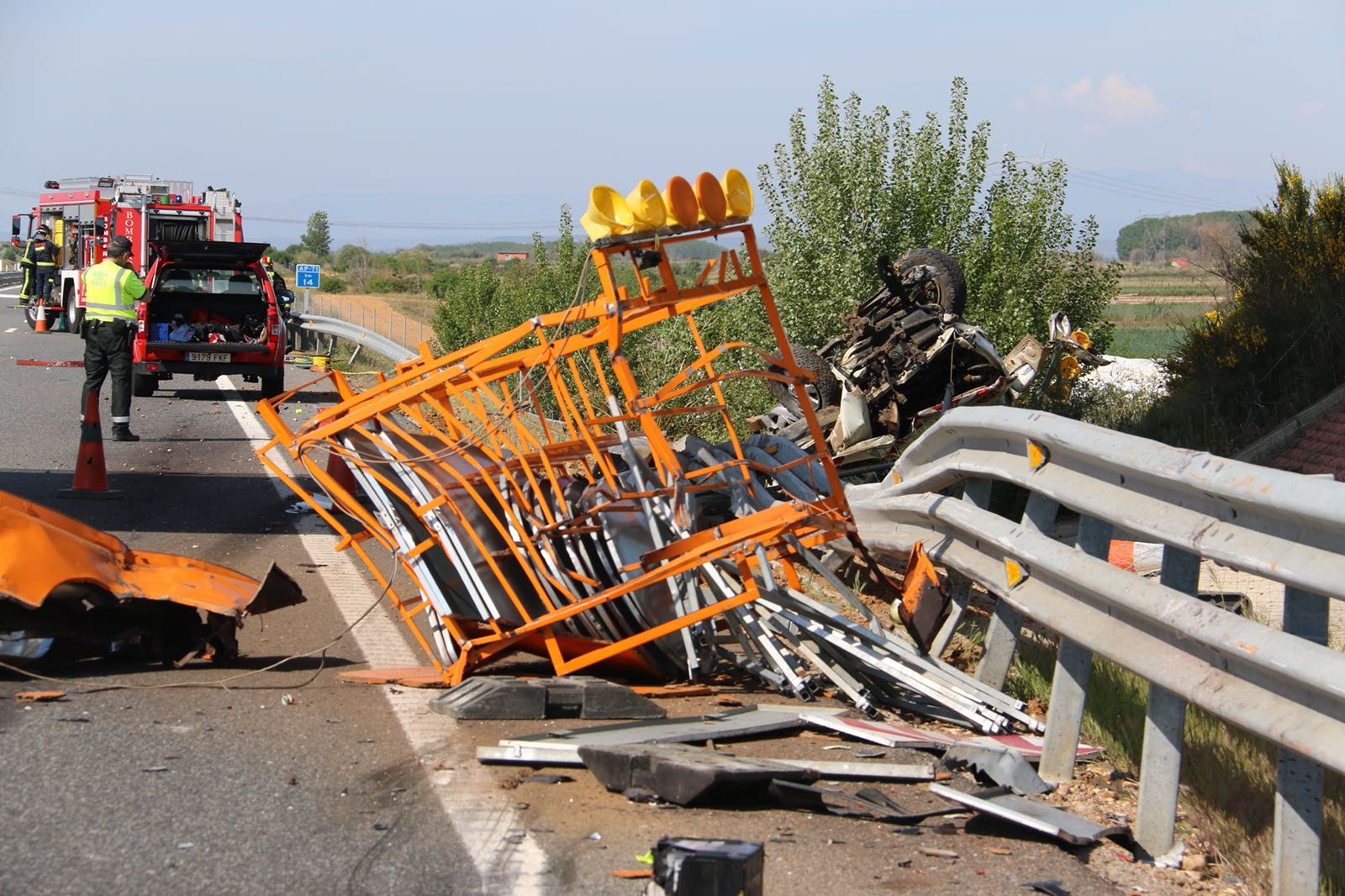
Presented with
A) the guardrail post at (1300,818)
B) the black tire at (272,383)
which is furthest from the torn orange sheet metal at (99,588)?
the black tire at (272,383)

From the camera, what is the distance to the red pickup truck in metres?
17.6

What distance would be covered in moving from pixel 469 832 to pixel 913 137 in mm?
11382

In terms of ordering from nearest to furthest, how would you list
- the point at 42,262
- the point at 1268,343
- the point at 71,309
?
1. the point at 1268,343
2. the point at 71,309
3. the point at 42,262

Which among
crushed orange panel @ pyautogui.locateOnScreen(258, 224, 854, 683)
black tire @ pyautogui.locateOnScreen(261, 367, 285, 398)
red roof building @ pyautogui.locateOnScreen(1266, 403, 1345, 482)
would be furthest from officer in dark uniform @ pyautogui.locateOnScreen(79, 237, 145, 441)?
red roof building @ pyautogui.locateOnScreen(1266, 403, 1345, 482)

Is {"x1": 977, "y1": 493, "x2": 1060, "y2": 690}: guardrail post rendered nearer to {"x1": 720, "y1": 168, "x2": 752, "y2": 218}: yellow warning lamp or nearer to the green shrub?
{"x1": 720, "y1": 168, "x2": 752, "y2": 218}: yellow warning lamp

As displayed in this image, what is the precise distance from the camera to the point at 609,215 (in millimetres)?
5141

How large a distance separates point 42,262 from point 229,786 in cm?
3132

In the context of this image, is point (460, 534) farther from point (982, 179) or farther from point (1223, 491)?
point (982, 179)

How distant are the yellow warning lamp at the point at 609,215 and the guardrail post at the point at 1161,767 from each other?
2374mm

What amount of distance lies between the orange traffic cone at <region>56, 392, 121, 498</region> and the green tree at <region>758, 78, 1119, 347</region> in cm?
682

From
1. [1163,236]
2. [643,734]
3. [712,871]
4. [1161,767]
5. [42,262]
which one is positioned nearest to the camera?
[712,871]

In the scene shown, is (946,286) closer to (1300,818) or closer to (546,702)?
(546,702)

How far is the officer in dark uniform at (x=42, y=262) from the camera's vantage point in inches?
1257

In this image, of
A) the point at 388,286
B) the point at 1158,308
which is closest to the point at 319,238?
the point at 388,286
